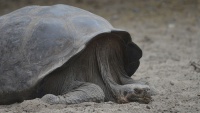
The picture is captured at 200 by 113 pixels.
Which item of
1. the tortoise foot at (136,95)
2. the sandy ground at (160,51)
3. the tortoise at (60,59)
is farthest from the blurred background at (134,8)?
the tortoise foot at (136,95)

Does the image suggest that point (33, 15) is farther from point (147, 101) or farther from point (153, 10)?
point (153, 10)

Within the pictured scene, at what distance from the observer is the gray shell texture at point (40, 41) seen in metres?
3.89

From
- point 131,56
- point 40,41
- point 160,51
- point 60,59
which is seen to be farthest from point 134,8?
point 60,59

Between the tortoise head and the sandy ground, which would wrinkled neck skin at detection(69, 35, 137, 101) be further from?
the sandy ground

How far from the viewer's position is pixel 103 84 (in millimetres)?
4168

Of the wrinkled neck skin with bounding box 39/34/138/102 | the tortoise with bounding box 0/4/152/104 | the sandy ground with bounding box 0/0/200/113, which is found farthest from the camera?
the wrinkled neck skin with bounding box 39/34/138/102

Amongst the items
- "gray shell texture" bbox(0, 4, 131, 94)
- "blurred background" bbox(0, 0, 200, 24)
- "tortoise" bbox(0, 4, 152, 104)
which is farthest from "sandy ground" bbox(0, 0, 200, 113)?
"gray shell texture" bbox(0, 4, 131, 94)

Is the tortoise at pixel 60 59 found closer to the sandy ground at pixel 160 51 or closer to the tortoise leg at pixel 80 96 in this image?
the tortoise leg at pixel 80 96

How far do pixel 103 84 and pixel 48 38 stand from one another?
66cm

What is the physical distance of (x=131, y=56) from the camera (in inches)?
175

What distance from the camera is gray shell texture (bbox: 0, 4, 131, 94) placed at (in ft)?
12.8

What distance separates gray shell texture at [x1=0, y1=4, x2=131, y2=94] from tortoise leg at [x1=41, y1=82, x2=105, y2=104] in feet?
0.74

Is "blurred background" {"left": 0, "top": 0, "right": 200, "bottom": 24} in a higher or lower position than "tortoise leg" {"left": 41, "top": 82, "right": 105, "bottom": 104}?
lower

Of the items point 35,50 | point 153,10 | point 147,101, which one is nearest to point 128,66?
point 147,101
